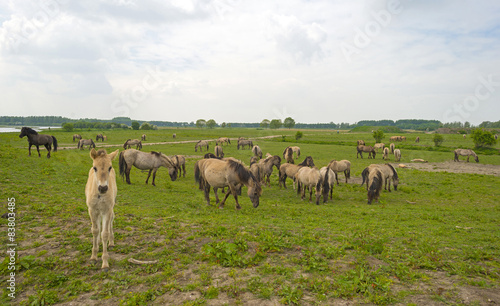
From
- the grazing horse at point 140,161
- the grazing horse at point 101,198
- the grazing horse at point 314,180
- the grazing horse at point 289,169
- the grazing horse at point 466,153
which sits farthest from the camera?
the grazing horse at point 466,153

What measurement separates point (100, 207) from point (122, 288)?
70.6 inches

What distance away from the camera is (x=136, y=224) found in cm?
776

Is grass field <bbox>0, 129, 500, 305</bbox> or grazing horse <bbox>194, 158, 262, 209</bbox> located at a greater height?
grazing horse <bbox>194, 158, 262, 209</bbox>

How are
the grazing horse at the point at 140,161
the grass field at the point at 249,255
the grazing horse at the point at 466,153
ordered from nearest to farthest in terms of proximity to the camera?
the grass field at the point at 249,255
the grazing horse at the point at 140,161
the grazing horse at the point at 466,153

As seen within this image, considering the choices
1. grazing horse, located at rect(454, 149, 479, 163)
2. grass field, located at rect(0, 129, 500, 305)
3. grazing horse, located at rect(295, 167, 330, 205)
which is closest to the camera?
grass field, located at rect(0, 129, 500, 305)

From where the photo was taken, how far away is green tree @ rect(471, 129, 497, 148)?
132 ft

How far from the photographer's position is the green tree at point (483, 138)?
4028 centimetres

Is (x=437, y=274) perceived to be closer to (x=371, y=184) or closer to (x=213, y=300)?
(x=213, y=300)

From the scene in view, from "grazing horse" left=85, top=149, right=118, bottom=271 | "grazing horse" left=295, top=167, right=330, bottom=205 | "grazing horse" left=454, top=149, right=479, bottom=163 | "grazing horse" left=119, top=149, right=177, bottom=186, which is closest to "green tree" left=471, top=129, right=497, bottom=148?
"grazing horse" left=454, top=149, right=479, bottom=163

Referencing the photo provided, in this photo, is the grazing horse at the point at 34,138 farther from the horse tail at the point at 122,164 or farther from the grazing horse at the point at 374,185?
the grazing horse at the point at 374,185

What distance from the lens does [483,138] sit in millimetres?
40812

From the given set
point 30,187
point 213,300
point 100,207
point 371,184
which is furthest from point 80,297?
point 371,184

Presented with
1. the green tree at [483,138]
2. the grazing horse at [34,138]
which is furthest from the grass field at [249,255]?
the green tree at [483,138]

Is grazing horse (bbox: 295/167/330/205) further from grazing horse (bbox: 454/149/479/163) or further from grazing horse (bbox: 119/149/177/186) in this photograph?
grazing horse (bbox: 454/149/479/163)
